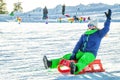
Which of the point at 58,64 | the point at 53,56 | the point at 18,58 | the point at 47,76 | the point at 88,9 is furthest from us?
the point at 88,9

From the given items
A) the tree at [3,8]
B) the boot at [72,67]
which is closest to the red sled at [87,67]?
the boot at [72,67]

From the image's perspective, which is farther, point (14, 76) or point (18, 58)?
point (18, 58)

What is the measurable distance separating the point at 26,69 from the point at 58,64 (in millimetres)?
758

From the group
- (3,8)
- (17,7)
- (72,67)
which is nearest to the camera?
(72,67)

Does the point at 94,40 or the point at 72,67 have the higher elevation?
the point at 94,40

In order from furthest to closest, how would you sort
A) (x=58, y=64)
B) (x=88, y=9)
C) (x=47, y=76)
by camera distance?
1. (x=88, y=9)
2. (x=58, y=64)
3. (x=47, y=76)

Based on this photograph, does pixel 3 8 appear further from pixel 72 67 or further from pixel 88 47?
pixel 72 67

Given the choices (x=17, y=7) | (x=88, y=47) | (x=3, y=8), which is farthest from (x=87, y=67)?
(x=17, y=7)

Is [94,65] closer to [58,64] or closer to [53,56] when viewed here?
[58,64]

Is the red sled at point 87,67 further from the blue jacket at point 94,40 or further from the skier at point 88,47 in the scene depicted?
the blue jacket at point 94,40

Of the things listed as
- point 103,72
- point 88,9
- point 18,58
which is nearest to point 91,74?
point 103,72

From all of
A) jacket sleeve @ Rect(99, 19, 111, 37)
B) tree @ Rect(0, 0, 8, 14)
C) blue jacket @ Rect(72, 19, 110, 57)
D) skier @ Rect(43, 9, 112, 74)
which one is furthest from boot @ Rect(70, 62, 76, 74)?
tree @ Rect(0, 0, 8, 14)

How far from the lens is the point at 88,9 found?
177 feet

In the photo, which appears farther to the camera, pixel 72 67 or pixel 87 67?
pixel 87 67
